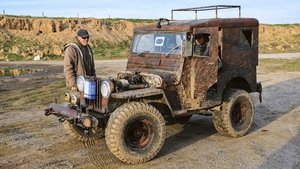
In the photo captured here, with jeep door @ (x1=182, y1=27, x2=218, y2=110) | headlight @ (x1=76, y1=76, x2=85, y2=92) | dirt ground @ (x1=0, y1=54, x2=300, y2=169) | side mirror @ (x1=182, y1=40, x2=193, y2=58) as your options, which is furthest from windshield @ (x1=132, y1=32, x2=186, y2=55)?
dirt ground @ (x1=0, y1=54, x2=300, y2=169)

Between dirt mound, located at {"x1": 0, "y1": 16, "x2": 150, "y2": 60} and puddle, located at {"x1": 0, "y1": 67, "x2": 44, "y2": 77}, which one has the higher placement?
dirt mound, located at {"x1": 0, "y1": 16, "x2": 150, "y2": 60}

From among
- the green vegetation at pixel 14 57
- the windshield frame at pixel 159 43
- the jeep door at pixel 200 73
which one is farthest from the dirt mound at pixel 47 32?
the jeep door at pixel 200 73

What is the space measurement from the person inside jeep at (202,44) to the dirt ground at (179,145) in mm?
1712

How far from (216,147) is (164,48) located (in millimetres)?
2052

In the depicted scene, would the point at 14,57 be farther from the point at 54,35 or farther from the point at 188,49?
the point at 188,49

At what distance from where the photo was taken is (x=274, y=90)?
14516 millimetres

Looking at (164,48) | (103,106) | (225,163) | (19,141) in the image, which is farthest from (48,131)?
(225,163)

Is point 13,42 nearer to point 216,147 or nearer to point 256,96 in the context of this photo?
point 256,96

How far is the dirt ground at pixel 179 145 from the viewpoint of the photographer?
6773 mm

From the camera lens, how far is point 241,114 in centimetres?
874

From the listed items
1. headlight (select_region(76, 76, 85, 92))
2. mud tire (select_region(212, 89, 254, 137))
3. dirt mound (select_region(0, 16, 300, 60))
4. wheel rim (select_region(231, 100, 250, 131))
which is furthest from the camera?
dirt mound (select_region(0, 16, 300, 60))

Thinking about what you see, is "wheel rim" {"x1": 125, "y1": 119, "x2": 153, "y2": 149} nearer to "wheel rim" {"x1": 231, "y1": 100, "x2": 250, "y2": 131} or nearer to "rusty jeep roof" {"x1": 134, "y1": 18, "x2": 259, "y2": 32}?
"rusty jeep roof" {"x1": 134, "y1": 18, "x2": 259, "y2": 32}

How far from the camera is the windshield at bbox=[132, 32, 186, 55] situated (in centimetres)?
766

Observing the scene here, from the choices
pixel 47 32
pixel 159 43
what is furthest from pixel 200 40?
pixel 47 32
